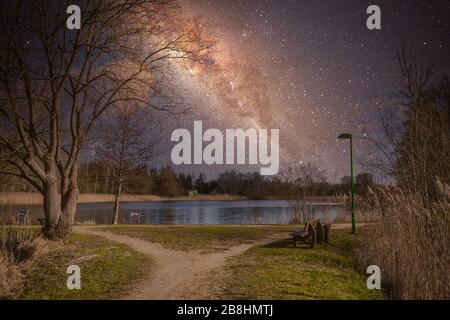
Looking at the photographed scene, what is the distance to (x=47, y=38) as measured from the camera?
11758 millimetres

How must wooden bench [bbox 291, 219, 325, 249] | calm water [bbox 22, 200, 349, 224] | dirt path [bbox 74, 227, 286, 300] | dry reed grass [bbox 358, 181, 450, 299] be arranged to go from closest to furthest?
dirt path [bbox 74, 227, 286, 300]
dry reed grass [bbox 358, 181, 450, 299]
wooden bench [bbox 291, 219, 325, 249]
calm water [bbox 22, 200, 349, 224]

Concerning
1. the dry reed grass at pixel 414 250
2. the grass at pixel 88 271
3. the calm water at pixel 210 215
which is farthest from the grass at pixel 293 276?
the calm water at pixel 210 215

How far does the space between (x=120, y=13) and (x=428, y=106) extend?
13356mm

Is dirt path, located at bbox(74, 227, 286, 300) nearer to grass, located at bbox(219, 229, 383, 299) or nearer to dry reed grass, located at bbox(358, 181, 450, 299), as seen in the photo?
grass, located at bbox(219, 229, 383, 299)

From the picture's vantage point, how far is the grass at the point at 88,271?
6.76 meters

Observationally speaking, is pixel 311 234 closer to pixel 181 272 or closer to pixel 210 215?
pixel 181 272

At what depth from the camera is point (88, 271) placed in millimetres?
8227

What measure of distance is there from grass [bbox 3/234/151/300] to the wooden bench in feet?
16.3

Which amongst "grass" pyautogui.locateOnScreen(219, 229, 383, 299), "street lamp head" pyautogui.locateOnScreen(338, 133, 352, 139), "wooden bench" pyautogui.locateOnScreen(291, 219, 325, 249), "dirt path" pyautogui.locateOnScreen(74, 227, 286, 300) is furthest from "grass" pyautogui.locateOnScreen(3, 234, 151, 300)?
"street lamp head" pyautogui.locateOnScreen(338, 133, 352, 139)

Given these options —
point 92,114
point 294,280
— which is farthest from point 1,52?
point 294,280

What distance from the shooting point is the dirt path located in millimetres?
6309

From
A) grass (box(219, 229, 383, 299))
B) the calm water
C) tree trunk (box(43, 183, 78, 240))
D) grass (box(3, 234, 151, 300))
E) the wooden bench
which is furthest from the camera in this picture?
the calm water

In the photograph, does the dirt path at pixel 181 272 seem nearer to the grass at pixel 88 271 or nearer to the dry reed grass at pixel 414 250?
the grass at pixel 88 271
